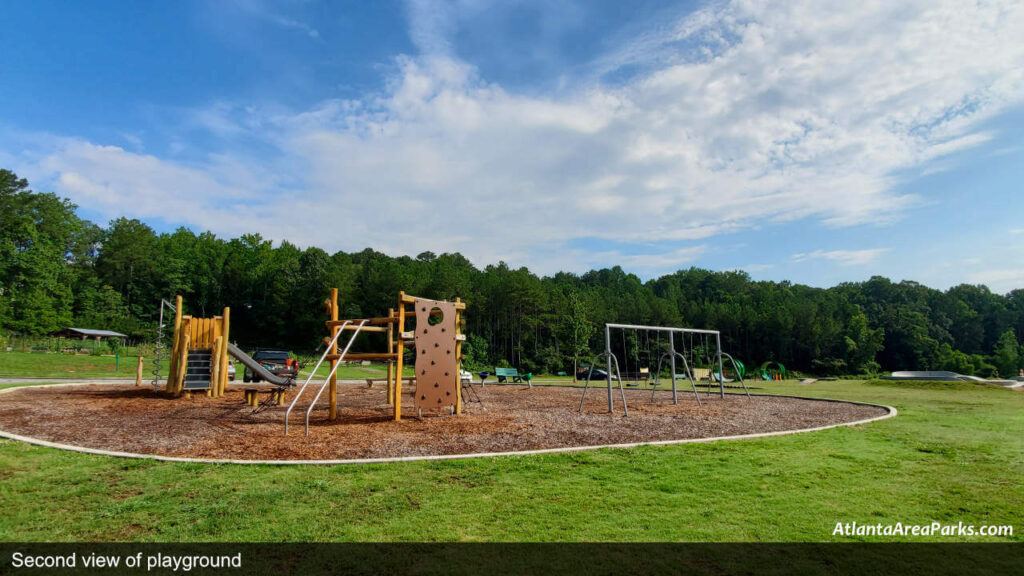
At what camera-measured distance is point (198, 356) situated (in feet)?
50.9

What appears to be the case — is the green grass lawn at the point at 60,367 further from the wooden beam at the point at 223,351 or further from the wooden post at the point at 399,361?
the wooden post at the point at 399,361

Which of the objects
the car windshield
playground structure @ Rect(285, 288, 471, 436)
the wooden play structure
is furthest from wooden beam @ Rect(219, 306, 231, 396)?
the car windshield

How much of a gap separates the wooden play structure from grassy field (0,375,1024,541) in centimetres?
814

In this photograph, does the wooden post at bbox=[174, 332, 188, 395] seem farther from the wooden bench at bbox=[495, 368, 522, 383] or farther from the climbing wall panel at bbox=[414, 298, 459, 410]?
the wooden bench at bbox=[495, 368, 522, 383]

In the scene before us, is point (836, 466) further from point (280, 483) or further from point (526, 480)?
Result: point (280, 483)

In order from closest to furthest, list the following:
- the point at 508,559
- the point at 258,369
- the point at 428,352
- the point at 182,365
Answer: the point at 508,559 → the point at 428,352 → the point at 258,369 → the point at 182,365

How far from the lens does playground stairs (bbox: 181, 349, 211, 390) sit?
591 inches

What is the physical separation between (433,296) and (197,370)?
41315 millimetres

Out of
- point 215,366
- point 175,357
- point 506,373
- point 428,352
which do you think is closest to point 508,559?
point 428,352

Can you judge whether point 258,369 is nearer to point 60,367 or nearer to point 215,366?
point 215,366

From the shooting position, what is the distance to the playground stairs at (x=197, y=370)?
1500 cm

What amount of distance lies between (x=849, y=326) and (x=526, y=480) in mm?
71378

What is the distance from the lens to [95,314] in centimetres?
5822

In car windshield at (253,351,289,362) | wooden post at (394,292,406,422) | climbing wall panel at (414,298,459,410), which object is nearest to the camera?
wooden post at (394,292,406,422)
